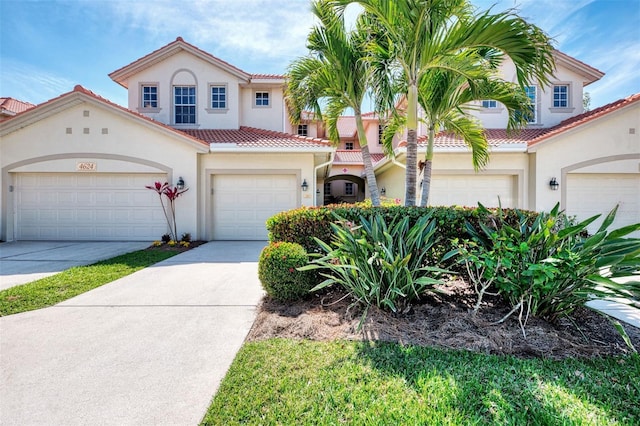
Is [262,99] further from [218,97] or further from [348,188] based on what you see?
[348,188]

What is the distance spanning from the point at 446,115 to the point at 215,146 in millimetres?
7308

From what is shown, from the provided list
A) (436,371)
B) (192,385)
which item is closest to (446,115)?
(436,371)

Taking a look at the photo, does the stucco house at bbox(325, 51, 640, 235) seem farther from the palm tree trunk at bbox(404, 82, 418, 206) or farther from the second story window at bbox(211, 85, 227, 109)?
the second story window at bbox(211, 85, 227, 109)

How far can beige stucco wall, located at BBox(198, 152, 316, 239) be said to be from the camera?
10.2 metres

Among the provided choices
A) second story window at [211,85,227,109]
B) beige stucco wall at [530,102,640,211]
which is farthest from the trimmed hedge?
second story window at [211,85,227,109]

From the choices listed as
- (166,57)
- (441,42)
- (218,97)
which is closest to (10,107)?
(166,57)

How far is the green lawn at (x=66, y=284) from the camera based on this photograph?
4.12m

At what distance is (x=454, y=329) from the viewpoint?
308cm

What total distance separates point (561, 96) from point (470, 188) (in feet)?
21.1

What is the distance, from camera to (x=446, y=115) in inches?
236

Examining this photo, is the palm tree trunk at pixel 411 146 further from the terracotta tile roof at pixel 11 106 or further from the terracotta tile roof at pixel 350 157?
the terracotta tile roof at pixel 11 106

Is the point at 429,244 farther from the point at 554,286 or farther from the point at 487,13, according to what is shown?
the point at 487,13

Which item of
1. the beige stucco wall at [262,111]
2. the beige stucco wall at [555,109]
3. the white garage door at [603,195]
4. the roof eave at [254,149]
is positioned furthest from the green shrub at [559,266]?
the beige stucco wall at [262,111]

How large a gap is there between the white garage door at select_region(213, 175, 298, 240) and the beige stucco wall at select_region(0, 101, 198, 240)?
1.33 metres
